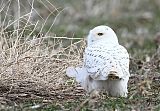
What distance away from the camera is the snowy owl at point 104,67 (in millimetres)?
4558

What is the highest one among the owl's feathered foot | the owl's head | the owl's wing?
the owl's head

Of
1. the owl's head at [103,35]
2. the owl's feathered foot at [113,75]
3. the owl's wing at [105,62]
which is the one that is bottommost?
the owl's feathered foot at [113,75]

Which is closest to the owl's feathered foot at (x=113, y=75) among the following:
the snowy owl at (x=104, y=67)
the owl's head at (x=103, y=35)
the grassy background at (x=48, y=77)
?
the snowy owl at (x=104, y=67)

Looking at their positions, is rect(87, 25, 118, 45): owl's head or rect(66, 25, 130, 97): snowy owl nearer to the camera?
rect(66, 25, 130, 97): snowy owl

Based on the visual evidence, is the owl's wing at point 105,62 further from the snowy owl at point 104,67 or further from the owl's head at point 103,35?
the owl's head at point 103,35

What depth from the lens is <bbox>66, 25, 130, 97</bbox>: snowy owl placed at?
4.56m

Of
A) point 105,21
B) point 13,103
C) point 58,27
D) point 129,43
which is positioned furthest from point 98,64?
point 105,21

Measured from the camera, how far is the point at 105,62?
4598 mm

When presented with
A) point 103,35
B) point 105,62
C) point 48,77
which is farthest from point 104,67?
point 48,77

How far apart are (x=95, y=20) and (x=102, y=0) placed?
0.72 m

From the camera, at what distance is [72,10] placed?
1204 centimetres

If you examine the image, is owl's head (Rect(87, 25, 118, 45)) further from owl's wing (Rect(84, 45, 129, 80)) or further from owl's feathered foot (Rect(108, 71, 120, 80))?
owl's feathered foot (Rect(108, 71, 120, 80))

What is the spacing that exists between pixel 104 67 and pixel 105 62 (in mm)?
52

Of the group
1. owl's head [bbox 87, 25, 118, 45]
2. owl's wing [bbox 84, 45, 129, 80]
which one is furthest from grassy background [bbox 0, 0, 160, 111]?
owl's head [bbox 87, 25, 118, 45]
